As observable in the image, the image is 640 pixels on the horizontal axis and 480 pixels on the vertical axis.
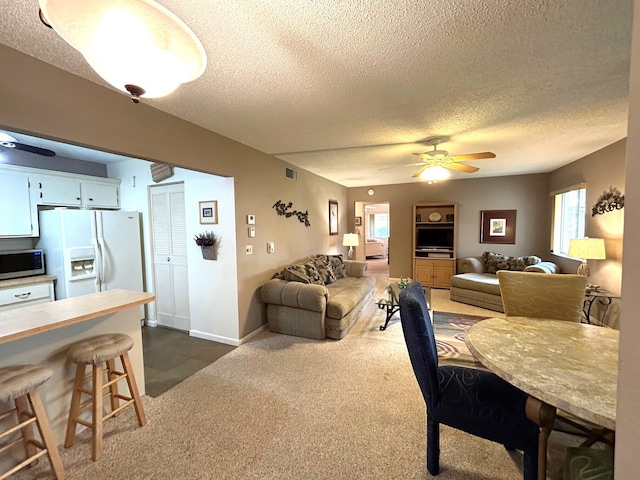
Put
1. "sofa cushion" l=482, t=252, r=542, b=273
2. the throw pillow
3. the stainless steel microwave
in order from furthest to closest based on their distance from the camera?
the throw pillow < "sofa cushion" l=482, t=252, r=542, b=273 < the stainless steel microwave

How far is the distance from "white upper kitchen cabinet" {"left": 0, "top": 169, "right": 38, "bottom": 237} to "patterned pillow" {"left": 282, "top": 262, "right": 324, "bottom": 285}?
3.14m

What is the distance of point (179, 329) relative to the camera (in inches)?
153

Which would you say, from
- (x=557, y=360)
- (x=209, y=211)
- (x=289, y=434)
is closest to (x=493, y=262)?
(x=557, y=360)

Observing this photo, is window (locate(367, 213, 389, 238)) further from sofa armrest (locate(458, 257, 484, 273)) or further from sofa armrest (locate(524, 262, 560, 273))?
sofa armrest (locate(524, 262, 560, 273))

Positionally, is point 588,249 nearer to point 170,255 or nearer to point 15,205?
point 170,255

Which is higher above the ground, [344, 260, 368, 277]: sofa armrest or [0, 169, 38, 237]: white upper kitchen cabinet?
[0, 169, 38, 237]: white upper kitchen cabinet

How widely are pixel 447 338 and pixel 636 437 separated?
3232 millimetres

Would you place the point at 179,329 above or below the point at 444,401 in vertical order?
below

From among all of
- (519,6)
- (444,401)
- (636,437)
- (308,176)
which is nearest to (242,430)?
(444,401)

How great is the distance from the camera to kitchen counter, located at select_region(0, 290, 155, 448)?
1663 millimetres

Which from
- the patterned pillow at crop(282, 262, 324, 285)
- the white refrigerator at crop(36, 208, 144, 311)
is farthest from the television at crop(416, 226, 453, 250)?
the white refrigerator at crop(36, 208, 144, 311)

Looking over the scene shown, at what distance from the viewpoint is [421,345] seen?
59.3 inches

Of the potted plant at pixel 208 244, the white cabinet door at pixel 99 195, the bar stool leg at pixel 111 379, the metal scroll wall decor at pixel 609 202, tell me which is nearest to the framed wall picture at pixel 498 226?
the metal scroll wall decor at pixel 609 202

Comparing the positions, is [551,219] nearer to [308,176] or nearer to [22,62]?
[308,176]
